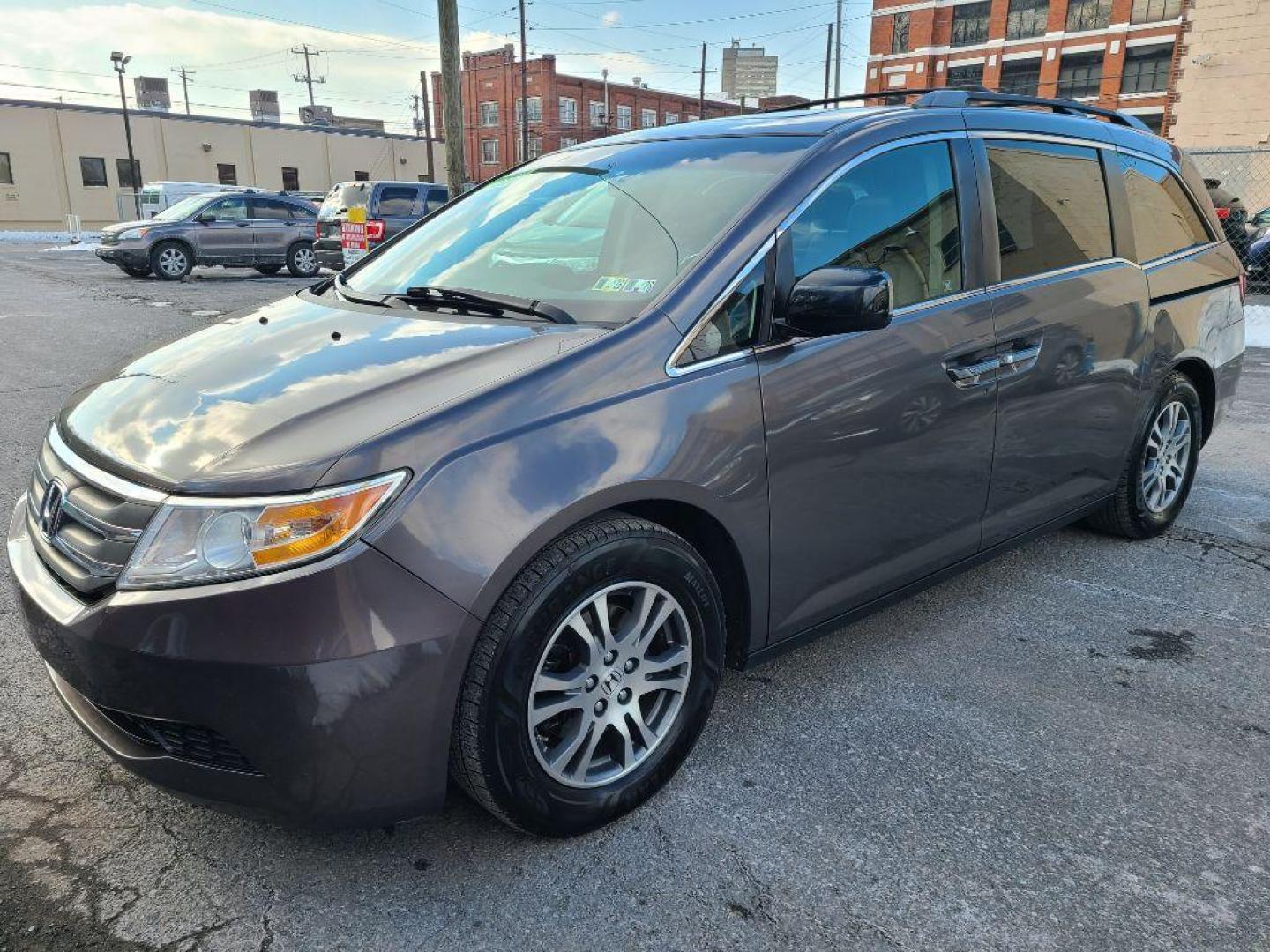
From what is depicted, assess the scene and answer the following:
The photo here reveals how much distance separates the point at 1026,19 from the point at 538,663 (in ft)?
184

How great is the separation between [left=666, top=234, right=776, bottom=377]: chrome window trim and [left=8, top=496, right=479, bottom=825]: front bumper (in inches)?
32.4

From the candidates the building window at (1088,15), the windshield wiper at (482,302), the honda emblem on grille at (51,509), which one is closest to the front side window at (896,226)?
the windshield wiper at (482,302)

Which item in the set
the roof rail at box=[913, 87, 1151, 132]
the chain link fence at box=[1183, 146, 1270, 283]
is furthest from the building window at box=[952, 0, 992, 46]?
the roof rail at box=[913, 87, 1151, 132]

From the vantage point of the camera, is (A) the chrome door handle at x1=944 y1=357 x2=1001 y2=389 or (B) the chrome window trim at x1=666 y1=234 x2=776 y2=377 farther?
(A) the chrome door handle at x1=944 y1=357 x2=1001 y2=389

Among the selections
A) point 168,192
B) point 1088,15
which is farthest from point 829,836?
point 1088,15

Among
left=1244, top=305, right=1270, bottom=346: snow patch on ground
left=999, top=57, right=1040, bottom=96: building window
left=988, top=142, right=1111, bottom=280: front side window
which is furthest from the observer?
left=999, top=57, right=1040, bottom=96: building window

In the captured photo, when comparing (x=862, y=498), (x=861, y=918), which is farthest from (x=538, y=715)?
(x=862, y=498)

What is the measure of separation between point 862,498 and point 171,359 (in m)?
2.04

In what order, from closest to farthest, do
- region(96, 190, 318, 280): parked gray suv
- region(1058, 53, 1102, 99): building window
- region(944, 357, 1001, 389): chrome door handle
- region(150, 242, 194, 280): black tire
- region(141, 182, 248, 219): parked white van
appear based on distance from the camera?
region(944, 357, 1001, 389): chrome door handle → region(96, 190, 318, 280): parked gray suv → region(150, 242, 194, 280): black tire → region(141, 182, 248, 219): parked white van → region(1058, 53, 1102, 99): building window

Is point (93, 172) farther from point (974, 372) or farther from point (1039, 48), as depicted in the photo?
point (974, 372)

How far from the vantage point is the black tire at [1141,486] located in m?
3.97

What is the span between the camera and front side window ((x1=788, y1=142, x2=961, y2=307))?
267 cm

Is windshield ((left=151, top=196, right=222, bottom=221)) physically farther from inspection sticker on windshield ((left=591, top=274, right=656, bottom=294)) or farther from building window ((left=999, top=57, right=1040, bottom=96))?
building window ((left=999, top=57, right=1040, bottom=96))

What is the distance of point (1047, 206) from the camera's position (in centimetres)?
338
